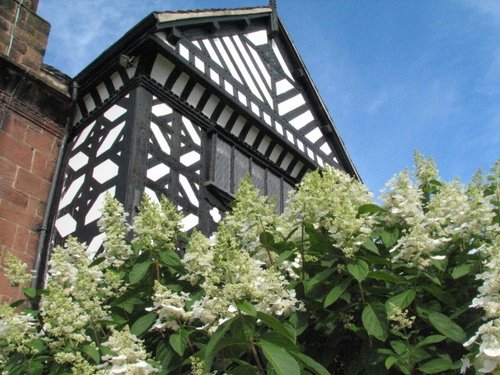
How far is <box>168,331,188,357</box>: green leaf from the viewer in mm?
3247

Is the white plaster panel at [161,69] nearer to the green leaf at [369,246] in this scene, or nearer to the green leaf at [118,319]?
the green leaf at [118,319]

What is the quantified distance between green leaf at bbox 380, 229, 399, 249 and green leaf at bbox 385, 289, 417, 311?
1.30ft

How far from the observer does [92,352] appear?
330 centimetres

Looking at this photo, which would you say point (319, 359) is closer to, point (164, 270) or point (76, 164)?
point (164, 270)

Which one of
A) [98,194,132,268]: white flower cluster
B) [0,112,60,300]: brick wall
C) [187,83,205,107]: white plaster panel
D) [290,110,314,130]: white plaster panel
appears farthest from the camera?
[290,110,314,130]: white plaster panel

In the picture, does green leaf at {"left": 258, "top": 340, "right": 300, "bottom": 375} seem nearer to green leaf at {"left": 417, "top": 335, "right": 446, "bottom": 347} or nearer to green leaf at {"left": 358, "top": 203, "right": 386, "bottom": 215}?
green leaf at {"left": 417, "top": 335, "right": 446, "bottom": 347}

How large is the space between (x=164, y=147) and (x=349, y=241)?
5.08 metres

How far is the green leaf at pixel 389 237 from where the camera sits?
3582 millimetres

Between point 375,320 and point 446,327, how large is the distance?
353mm

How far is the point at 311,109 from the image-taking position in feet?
40.1

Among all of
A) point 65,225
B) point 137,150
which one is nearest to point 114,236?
point 137,150

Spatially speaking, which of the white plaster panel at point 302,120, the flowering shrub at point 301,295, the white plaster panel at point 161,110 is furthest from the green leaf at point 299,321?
the white plaster panel at point 302,120

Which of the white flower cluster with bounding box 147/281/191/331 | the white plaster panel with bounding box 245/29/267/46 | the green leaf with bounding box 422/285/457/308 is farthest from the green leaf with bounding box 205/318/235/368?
the white plaster panel with bounding box 245/29/267/46

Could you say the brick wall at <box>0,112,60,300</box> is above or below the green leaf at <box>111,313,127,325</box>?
above
